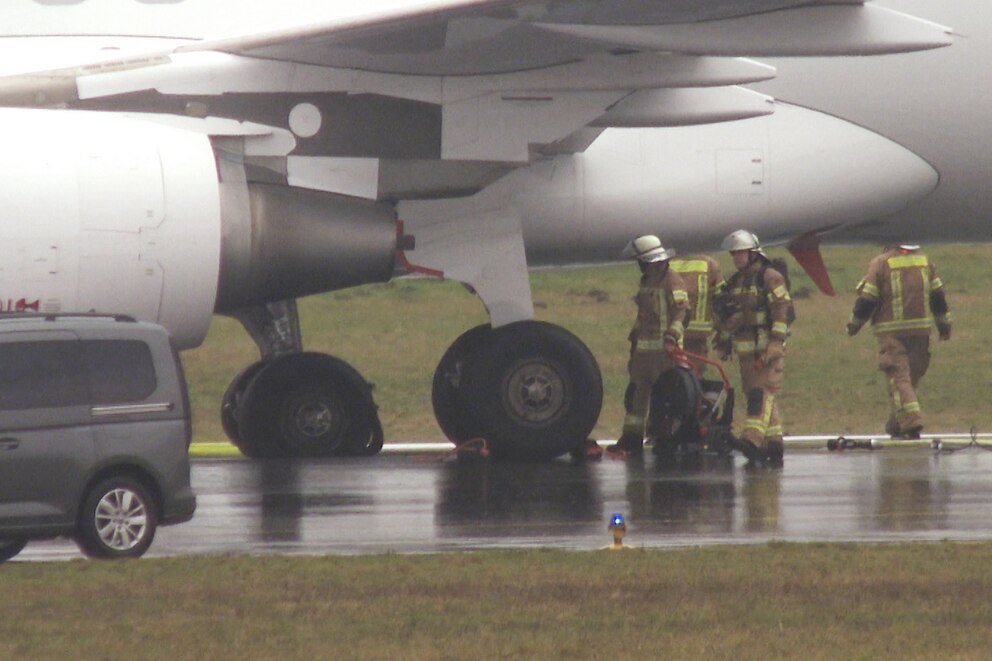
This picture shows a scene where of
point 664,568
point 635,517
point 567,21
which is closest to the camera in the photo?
point 664,568

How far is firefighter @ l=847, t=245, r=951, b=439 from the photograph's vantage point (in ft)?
63.6

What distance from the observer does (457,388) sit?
17.5 m

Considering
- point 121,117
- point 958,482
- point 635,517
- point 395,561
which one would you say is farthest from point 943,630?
point 121,117

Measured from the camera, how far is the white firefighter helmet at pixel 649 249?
17891 mm

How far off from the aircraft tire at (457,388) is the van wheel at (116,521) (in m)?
5.89

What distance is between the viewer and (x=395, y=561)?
10.7m

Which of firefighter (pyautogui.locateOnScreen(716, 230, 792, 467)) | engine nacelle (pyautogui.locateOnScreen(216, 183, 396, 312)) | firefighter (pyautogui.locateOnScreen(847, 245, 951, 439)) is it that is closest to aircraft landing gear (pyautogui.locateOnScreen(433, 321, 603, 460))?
engine nacelle (pyautogui.locateOnScreen(216, 183, 396, 312))

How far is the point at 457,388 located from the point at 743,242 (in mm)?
2805

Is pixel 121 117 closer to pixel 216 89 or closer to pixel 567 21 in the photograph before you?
pixel 216 89

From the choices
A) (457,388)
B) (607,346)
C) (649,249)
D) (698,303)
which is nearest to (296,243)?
(457,388)

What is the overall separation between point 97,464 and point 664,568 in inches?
126

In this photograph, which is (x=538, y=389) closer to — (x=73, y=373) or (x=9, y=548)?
(x=73, y=373)

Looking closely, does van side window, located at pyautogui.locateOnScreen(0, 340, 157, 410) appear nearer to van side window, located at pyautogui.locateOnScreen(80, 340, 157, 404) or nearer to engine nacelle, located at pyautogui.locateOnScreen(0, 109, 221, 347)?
van side window, located at pyautogui.locateOnScreen(80, 340, 157, 404)

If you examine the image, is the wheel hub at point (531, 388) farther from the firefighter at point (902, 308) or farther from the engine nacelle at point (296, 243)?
the firefighter at point (902, 308)
